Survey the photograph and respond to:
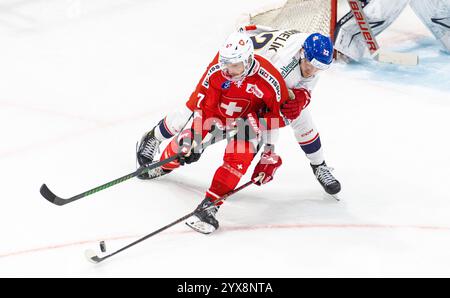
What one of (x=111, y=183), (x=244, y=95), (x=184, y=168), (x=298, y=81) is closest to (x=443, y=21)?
(x=298, y=81)

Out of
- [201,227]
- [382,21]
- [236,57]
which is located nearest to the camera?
[236,57]

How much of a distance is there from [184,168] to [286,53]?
2.73ft

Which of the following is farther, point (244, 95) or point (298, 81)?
point (298, 81)

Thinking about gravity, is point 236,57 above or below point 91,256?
above

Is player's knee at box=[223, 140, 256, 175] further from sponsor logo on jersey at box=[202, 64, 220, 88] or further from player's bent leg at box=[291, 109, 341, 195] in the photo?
player's bent leg at box=[291, 109, 341, 195]

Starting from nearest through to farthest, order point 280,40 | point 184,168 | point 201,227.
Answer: point 201,227, point 280,40, point 184,168

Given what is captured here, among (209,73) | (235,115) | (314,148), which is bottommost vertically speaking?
(314,148)

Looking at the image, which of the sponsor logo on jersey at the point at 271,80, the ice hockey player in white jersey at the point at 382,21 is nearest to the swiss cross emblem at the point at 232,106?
the sponsor logo on jersey at the point at 271,80

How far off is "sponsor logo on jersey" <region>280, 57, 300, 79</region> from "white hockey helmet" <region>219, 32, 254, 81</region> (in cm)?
26

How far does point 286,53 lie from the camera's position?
3.27 meters

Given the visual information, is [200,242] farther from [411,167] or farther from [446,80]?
[446,80]

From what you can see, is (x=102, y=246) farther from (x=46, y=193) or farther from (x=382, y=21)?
(x=382, y=21)

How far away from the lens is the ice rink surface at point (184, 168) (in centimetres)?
302
